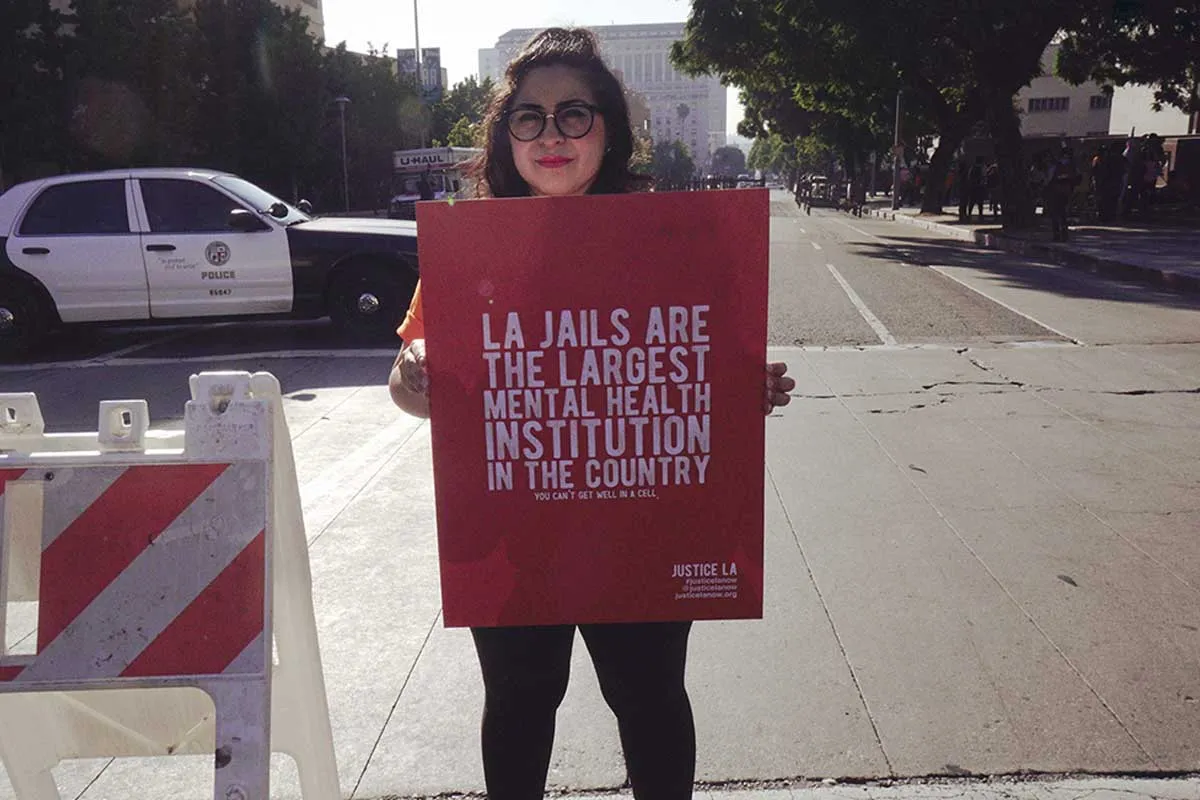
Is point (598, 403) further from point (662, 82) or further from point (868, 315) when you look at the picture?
point (662, 82)

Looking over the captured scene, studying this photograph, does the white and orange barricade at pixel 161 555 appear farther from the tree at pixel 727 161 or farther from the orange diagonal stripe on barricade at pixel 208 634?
the tree at pixel 727 161

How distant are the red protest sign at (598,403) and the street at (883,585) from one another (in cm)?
105

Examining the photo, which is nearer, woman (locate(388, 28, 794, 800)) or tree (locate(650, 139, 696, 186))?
woman (locate(388, 28, 794, 800))

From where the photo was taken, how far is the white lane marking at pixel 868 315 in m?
9.36

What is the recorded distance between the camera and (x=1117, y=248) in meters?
17.8

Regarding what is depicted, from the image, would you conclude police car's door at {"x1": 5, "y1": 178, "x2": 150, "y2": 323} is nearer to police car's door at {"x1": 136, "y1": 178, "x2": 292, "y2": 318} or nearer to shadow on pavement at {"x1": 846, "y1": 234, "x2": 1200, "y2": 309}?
police car's door at {"x1": 136, "y1": 178, "x2": 292, "y2": 318}

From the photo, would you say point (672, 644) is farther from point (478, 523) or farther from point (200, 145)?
point (200, 145)

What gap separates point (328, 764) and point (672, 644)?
0.76 metres

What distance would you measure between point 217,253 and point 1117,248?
614 inches

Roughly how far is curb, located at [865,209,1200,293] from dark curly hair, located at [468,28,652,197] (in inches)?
509

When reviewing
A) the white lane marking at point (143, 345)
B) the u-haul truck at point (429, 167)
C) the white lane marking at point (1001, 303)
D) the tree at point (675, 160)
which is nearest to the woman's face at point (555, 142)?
the white lane marking at point (1001, 303)

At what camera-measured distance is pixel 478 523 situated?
1816mm

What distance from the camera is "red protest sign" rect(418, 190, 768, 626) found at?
5.71 feet

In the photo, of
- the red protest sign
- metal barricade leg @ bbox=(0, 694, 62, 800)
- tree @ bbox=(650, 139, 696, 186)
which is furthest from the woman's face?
tree @ bbox=(650, 139, 696, 186)
